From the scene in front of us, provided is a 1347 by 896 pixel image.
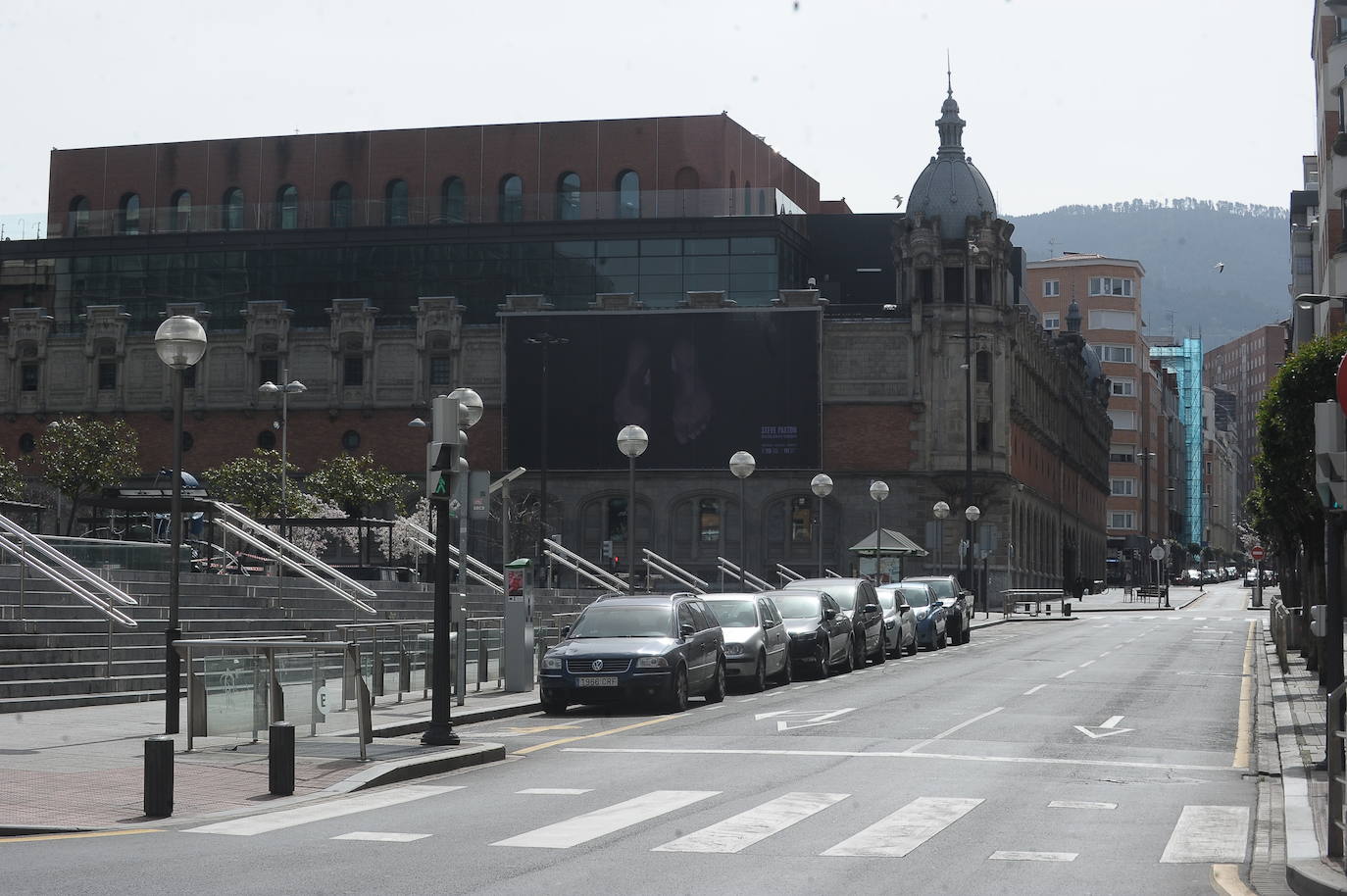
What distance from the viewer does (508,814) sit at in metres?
13.3

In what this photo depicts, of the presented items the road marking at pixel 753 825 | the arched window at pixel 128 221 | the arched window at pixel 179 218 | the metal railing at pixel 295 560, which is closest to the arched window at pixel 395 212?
the arched window at pixel 179 218

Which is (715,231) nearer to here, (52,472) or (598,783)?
(52,472)

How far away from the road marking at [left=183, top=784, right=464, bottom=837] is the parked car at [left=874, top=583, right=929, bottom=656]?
22.2 m

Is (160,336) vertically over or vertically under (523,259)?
under

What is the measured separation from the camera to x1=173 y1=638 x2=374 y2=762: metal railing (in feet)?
55.0

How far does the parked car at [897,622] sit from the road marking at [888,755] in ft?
59.6

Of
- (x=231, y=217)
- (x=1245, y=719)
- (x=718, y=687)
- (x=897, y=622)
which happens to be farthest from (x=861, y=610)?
(x=231, y=217)

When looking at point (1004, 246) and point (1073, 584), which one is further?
point (1073, 584)

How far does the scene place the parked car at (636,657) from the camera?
74.9ft

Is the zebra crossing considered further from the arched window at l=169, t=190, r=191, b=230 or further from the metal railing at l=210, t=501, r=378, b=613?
the arched window at l=169, t=190, r=191, b=230

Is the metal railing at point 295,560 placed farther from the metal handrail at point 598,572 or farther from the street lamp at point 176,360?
the metal handrail at point 598,572

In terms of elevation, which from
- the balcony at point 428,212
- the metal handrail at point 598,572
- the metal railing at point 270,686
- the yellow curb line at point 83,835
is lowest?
the yellow curb line at point 83,835

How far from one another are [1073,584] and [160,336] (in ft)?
288

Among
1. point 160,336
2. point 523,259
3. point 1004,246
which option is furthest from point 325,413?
point 160,336
